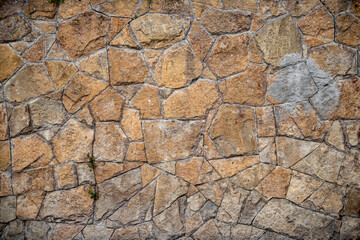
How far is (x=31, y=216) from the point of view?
118 inches

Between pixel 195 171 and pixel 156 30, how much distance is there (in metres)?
1.50

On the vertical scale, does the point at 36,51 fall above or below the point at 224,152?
above

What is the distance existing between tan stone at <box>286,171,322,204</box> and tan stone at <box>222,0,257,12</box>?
1767mm

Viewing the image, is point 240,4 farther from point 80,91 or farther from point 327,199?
point 327,199

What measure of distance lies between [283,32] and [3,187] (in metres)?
3.24

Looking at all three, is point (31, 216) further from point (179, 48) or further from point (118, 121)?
point (179, 48)

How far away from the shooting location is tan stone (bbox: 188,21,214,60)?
300 cm

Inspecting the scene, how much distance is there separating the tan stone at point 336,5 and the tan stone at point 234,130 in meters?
1.30

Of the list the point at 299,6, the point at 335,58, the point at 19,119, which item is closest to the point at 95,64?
the point at 19,119

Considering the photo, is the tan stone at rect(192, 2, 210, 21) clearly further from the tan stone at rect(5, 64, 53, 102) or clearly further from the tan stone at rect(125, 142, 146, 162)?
the tan stone at rect(5, 64, 53, 102)

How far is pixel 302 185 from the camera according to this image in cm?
308

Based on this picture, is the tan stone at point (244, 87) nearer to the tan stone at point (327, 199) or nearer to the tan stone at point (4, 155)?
the tan stone at point (327, 199)

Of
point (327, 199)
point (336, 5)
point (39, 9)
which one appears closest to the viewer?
point (39, 9)

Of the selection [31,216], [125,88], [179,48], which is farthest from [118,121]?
[31,216]
